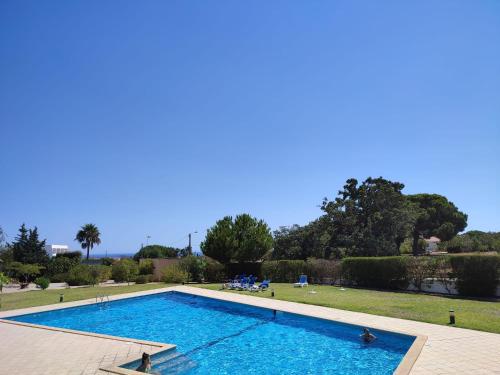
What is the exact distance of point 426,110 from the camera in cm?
1730

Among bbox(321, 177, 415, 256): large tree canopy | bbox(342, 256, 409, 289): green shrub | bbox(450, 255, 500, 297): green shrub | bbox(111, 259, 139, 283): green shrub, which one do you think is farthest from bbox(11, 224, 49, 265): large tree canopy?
bbox(450, 255, 500, 297): green shrub

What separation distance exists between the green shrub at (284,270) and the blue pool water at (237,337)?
9960 mm

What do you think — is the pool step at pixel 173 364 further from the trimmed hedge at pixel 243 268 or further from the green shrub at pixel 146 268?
the green shrub at pixel 146 268

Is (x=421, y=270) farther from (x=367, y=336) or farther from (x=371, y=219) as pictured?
(x=371, y=219)

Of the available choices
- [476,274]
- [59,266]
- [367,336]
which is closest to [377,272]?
[476,274]

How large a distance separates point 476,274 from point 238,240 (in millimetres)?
16596

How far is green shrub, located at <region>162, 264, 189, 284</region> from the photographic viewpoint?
25.8m

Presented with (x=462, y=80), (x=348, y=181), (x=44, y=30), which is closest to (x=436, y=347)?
(x=462, y=80)

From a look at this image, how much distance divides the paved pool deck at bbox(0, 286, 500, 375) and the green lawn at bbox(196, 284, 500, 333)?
0.96 metres

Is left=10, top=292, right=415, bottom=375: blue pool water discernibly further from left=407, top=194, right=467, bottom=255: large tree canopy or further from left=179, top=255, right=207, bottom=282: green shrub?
left=407, top=194, right=467, bottom=255: large tree canopy

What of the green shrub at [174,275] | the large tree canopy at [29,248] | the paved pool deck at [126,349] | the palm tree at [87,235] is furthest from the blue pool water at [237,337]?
the palm tree at [87,235]

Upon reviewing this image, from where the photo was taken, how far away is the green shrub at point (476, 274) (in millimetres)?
16688

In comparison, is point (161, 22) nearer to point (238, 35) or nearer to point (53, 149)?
point (238, 35)

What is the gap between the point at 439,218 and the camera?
58656mm
